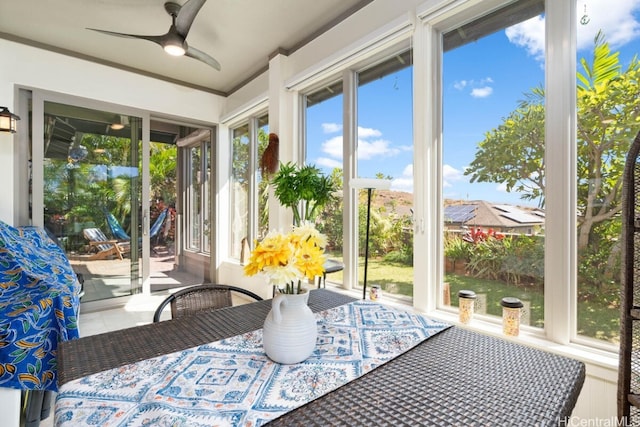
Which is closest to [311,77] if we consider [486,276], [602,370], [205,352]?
[486,276]

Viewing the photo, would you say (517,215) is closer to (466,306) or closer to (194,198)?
(466,306)

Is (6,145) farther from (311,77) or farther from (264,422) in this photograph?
(264,422)

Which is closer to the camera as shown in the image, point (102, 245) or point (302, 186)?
point (302, 186)

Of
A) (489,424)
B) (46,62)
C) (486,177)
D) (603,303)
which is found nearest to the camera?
(489,424)

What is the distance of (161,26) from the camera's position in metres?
2.98

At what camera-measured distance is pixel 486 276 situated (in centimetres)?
197

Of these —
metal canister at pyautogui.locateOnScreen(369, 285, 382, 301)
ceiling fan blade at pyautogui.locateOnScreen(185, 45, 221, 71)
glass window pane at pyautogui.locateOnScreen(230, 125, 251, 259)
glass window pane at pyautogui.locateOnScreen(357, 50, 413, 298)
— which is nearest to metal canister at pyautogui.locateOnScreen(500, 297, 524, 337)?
glass window pane at pyautogui.locateOnScreen(357, 50, 413, 298)

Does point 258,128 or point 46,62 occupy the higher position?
point 46,62

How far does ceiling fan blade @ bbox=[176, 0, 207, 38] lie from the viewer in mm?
2178

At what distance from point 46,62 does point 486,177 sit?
434cm

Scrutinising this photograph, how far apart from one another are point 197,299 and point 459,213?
168 centimetres

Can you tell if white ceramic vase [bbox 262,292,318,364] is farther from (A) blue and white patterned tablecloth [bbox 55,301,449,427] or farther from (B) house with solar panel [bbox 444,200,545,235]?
(B) house with solar panel [bbox 444,200,545,235]

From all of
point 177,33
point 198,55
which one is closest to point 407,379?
point 177,33

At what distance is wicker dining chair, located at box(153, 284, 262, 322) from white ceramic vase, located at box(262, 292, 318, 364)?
2.47 feet
